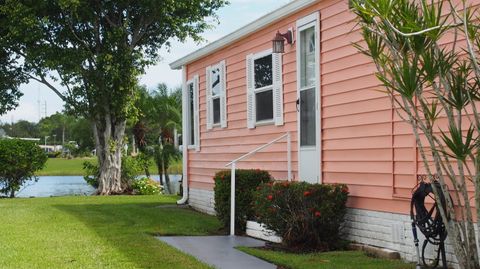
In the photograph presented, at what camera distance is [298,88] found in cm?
841

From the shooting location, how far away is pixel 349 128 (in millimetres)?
7207

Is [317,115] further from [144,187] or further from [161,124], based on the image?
[161,124]

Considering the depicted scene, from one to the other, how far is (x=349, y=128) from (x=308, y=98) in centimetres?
111

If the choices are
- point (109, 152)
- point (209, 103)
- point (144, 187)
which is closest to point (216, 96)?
point (209, 103)

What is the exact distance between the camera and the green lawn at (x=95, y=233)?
6590mm

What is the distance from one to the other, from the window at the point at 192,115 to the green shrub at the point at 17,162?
6.41m

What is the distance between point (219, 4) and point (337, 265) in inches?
511

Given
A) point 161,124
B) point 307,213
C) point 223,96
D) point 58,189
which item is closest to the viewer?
point 307,213

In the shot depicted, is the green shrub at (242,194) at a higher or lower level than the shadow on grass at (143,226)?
higher

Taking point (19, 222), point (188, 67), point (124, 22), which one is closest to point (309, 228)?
point (19, 222)

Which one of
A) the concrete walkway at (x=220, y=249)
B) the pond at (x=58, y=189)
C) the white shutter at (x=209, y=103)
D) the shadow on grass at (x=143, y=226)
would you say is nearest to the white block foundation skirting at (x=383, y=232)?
the concrete walkway at (x=220, y=249)

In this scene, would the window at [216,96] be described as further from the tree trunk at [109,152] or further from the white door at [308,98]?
the tree trunk at [109,152]

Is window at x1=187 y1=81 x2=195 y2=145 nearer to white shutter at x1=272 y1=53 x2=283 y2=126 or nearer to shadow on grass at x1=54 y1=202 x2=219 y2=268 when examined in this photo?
shadow on grass at x1=54 y1=202 x2=219 y2=268

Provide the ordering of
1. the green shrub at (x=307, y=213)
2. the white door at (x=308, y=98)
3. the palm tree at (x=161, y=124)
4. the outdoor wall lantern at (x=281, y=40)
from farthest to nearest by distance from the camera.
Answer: the palm tree at (x=161, y=124) < the outdoor wall lantern at (x=281, y=40) < the white door at (x=308, y=98) < the green shrub at (x=307, y=213)
